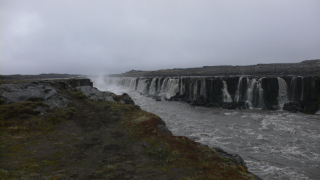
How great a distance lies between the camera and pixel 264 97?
37.8 metres

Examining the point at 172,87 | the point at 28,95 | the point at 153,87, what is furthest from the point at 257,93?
the point at 28,95

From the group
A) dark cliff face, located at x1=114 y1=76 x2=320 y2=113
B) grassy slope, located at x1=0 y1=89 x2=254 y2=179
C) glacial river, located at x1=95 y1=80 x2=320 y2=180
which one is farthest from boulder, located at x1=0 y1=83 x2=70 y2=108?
dark cliff face, located at x1=114 y1=76 x2=320 y2=113

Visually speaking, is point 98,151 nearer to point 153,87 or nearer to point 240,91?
point 240,91

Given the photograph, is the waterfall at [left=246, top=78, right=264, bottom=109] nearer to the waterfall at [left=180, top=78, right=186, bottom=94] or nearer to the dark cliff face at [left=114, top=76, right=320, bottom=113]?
the dark cliff face at [left=114, top=76, right=320, bottom=113]

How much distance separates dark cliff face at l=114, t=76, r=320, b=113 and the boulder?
28.9 meters

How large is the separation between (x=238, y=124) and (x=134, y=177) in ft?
67.8

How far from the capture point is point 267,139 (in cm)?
1895

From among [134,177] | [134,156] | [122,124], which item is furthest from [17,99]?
[134,177]

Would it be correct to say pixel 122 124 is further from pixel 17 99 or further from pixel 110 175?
pixel 17 99

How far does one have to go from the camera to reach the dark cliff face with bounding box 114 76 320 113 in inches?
1346

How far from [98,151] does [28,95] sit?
15656 mm

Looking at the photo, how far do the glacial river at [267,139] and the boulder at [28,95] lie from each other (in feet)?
47.7

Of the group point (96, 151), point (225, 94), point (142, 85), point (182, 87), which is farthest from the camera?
point (142, 85)

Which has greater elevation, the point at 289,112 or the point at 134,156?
the point at 134,156
